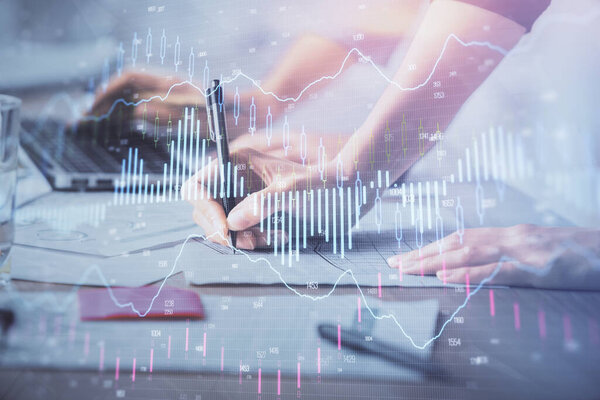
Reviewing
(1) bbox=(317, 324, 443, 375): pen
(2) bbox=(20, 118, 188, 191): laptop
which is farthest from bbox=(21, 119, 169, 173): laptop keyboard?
(1) bbox=(317, 324, 443, 375): pen

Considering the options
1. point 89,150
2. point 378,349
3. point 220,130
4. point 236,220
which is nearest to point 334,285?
point 378,349

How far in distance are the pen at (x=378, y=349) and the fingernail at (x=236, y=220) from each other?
1.02ft

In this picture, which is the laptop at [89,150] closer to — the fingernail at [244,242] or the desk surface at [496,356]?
the fingernail at [244,242]

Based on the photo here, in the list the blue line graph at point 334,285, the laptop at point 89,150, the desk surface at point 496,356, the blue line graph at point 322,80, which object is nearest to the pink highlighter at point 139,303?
the blue line graph at point 334,285

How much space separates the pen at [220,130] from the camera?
1.00m

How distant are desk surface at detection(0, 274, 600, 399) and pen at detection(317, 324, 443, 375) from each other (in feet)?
0.09

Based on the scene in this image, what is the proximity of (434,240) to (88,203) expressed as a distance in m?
0.92

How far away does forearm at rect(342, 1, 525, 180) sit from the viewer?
903mm

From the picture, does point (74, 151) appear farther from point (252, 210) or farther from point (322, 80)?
point (322, 80)

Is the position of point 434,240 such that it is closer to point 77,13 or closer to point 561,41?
point 561,41

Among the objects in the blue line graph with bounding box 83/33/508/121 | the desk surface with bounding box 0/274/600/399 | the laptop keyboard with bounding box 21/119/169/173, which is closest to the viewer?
the desk surface with bounding box 0/274/600/399

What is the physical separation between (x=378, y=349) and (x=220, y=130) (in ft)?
2.17

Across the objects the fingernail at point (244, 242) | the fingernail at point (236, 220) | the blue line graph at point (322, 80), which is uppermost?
the blue line graph at point (322, 80)

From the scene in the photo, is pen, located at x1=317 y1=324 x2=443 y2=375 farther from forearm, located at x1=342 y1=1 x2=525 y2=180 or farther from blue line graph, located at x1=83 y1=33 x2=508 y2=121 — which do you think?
blue line graph, located at x1=83 y1=33 x2=508 y2=121
